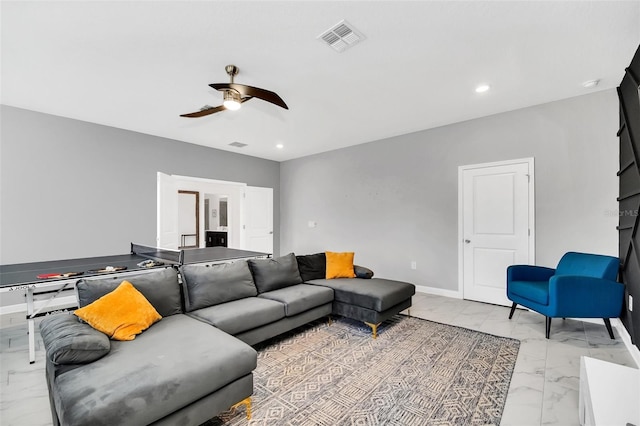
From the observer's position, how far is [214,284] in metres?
2.71

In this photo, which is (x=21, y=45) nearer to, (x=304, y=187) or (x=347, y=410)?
(x=347, y=410)

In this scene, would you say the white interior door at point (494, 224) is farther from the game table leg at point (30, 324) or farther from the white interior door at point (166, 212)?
the game table leg at point (30, 324)

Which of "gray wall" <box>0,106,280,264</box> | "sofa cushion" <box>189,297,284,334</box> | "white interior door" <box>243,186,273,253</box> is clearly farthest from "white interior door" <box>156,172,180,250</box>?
"sofa cushion" <box>189,297,284,334</box>

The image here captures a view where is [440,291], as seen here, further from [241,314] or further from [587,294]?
[241,314]

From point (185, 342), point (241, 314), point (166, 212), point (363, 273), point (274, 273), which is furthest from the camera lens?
point (166, 212)

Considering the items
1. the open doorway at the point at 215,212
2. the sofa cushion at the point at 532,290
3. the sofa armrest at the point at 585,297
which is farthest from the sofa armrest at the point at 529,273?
the open doorway at the point at 215,212

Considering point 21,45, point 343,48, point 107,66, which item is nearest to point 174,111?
point 107,66

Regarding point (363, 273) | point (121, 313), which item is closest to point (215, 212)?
point (363, 273)

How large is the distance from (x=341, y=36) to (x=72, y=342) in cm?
270

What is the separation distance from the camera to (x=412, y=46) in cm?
240

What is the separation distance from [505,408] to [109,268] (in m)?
3.58

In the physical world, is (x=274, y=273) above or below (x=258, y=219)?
below

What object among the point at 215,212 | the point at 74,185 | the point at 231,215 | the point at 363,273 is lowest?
the point at 363,273

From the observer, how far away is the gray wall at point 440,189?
3.29 m
